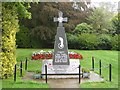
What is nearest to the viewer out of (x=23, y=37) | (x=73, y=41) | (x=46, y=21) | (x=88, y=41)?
(x=88, y=41)

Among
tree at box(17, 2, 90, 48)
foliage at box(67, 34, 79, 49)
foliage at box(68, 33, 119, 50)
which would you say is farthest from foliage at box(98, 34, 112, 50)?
tree at box(17, 2, 90, 48)

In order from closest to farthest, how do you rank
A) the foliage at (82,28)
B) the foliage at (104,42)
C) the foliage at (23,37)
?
the foliage at (104,42)
the foliage at (23,37)
the foliage at (82,28)

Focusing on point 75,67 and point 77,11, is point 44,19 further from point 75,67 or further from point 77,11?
point 75,67

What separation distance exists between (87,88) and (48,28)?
59.8 ft

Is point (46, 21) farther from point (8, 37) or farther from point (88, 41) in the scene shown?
point (8, 37)

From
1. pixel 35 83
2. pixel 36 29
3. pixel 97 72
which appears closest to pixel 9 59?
pixel 35 83

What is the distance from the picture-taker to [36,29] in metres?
28.7

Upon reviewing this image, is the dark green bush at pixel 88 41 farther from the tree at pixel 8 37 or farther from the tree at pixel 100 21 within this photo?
the tree at pixel 8 37

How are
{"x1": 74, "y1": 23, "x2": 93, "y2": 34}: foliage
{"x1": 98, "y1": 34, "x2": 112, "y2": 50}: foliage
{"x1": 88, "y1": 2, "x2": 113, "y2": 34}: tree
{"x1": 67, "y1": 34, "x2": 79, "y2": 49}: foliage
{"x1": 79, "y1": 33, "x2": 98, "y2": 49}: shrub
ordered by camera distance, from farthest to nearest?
1. {"x1": 88, "y1": 2, "x2": 113, "y2": 34}: tree
2. {"x1": 74, "y1": 23, "x2": 93, "y2": 34}: foliage
3. {"x1": 98, "y1": 34, "x2": 112, "y2": 50}: foliage
4. {"x1": 67, "y1": 34, "x2": 79, "y2": 49}: foliage
5. {"x1": 79, "y1": 33, "x2": 98, "y2": 49}: shrub

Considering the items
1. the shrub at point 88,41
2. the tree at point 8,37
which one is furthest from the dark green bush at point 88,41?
the tree at point 8,37

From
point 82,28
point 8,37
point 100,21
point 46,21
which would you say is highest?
point 100,21

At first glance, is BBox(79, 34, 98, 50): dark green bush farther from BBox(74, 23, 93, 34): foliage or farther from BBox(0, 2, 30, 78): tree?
BBox(0, 2, 30, 78): tree

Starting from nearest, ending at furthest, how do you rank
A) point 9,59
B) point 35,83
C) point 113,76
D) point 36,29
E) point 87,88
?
1. point 87,88
2. point 35,83
3. point 9,59
4. point 113,76
5. point 36,29

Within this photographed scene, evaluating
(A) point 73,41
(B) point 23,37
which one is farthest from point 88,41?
(B) point 23,37
